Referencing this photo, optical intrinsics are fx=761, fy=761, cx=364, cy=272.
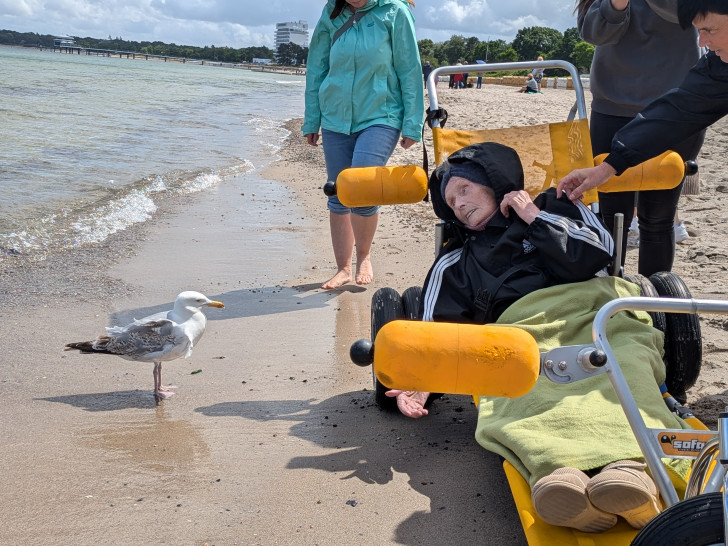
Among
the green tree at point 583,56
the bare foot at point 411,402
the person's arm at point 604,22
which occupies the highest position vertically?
the green tree at point 583,56

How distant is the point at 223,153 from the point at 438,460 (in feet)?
41.3

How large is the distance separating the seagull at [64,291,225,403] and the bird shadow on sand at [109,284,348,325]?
3.09 feet

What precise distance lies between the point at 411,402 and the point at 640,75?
8.12ft

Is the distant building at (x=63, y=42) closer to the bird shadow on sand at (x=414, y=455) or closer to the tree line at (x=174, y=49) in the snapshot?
the tree line at (x=174, y=49)

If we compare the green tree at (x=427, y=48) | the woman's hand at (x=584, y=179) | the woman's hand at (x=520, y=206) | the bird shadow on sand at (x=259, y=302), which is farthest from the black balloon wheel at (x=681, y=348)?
the green tree at (x=427, y=48)

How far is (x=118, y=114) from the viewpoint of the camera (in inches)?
828

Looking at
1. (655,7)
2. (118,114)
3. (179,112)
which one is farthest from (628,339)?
(179,112)

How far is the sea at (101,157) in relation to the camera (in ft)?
27.3

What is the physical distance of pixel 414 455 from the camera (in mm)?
3145

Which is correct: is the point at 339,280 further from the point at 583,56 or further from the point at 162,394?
the point at 583,56

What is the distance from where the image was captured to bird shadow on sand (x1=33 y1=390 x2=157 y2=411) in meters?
3.74

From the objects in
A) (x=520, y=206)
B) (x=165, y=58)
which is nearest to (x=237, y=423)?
(x=520, y=206)

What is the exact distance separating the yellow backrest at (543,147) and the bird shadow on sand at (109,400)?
77.0 inches

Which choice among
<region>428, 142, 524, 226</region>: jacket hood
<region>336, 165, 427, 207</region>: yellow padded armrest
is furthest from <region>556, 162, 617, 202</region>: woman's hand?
<region>336, 165, 427, 207</region>: yellow padded armrest
